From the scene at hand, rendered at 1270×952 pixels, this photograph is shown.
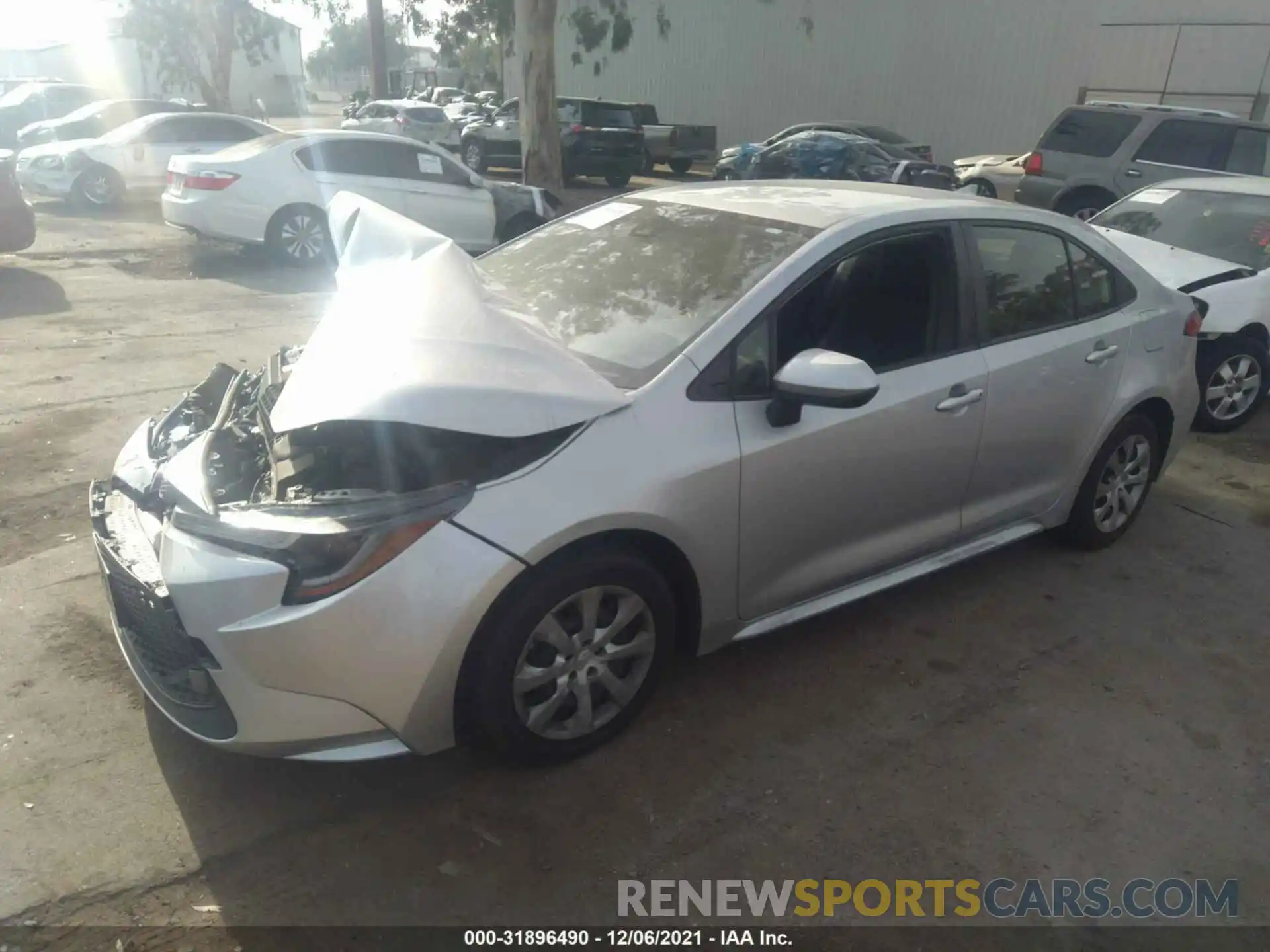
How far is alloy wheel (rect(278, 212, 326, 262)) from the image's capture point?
1055cm

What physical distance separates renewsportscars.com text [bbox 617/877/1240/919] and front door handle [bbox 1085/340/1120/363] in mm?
2158

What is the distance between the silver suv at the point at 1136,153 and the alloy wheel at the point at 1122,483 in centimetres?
826

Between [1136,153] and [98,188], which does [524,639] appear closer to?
[1136,153]

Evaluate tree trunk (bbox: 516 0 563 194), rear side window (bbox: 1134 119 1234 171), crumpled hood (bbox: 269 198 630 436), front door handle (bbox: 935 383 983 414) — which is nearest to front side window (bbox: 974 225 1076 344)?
front door handle (bbox: 935 383 983 414)

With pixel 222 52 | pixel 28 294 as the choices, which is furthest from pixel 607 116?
pixel 28 294

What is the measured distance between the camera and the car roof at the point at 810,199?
3553mm

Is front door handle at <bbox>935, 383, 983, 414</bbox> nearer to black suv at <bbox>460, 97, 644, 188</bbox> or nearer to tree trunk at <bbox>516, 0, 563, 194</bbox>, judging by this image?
tree trunk at <bbox>516, 0, 563, 194</bbox>

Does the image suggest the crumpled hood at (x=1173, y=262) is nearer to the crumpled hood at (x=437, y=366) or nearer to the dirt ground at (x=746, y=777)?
the dirt ground at (x=746, y=777)

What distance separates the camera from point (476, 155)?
2323 cm

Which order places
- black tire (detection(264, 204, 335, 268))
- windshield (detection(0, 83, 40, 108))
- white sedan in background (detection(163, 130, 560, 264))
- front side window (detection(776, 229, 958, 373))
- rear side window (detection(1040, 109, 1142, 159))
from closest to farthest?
front side window (detection(776, 229, 958, 373)) → white sedan in background (detection(163, 130, 560, 264)) → black tire (detection(264, 204, 335, 268)) → rear side window (detection(1040, 109, 1142, 159)) → windshield (detection(0, 83, 40, 108))

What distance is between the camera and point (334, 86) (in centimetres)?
10481

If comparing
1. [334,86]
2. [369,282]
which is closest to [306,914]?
[369,282]

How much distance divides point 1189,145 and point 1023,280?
1034 centimetres

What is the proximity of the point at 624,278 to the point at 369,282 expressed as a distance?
900 mm
